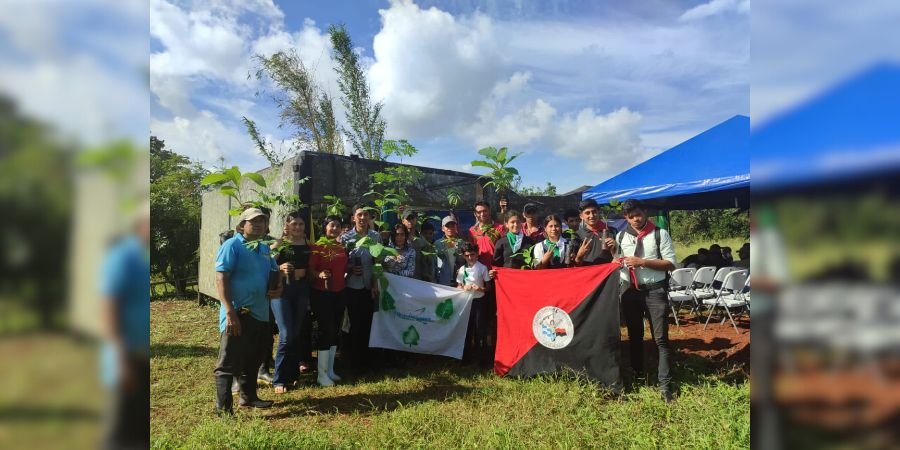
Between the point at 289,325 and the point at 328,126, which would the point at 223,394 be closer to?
the point at 289,325

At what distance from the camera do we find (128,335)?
673 mm

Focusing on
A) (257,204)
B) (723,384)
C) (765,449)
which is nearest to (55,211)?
(765,449)

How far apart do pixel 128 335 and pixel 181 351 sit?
274 inches

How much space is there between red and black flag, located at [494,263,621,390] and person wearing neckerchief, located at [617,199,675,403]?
23cm

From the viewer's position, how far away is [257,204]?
13.6 ft

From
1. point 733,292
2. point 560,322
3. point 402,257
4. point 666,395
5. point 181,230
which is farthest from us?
point 181,230

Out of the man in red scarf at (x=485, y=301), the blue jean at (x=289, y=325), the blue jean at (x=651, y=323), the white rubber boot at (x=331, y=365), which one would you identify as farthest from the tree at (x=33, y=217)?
the man in red scarf at (x=485, y=301)

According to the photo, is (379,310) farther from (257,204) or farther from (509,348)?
(257,204)

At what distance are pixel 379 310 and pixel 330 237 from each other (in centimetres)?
112

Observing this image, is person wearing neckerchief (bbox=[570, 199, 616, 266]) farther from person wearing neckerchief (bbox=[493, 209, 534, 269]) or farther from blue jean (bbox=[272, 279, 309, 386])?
blue jean (bbox=[272, 279, 309, 386])

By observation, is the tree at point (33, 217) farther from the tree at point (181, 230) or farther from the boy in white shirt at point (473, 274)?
the tree at point (181, 230)

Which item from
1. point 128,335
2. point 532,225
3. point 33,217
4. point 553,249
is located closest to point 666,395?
point 553,249

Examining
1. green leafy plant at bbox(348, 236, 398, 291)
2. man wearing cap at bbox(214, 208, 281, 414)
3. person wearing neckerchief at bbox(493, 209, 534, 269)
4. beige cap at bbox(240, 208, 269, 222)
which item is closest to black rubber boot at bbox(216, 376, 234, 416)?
man wearing cap at bbox(214, 208, 281, 414)

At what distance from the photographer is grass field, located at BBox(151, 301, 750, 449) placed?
3.54 m
